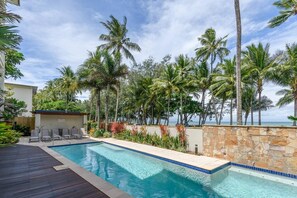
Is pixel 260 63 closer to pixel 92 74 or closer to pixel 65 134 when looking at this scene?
pixel 92 74

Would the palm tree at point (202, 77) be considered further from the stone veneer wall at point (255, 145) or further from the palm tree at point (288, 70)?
the stone veneer wall at point (255, 145)

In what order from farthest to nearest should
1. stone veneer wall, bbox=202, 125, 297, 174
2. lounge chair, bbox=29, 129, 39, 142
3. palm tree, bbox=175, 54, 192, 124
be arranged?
1. palm tree, bbox=175, 54, 192, 124
2. lounge chair, bbox=29, 129, 39, 142
3. stone veneer wall, bbox=202, 125, 297, 174

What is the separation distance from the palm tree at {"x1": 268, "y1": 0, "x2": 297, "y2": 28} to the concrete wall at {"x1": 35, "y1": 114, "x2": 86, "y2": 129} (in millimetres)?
17958

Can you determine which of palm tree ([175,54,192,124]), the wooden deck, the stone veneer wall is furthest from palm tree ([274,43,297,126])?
the wooden deck

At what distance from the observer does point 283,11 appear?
1202 cm

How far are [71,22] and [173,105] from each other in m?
17.6

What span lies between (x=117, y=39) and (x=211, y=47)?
1203cm

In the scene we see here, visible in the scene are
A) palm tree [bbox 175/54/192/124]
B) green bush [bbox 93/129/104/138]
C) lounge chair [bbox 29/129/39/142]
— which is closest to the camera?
lounge chair [bbox 29/129/39/142]

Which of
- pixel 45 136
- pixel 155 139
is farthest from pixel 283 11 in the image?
pixel 45 136

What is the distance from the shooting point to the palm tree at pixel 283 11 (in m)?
11.6

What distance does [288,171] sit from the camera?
6.16 metres

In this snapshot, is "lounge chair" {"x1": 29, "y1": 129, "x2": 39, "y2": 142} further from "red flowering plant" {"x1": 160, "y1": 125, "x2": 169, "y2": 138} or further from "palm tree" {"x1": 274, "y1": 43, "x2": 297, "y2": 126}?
"palm tree" {"x1": 274, "y1": 43, "x2": 297, "y2": 126}

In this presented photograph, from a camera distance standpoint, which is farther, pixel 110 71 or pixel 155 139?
pixel 110 71

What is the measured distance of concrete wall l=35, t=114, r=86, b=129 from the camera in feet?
48.7
